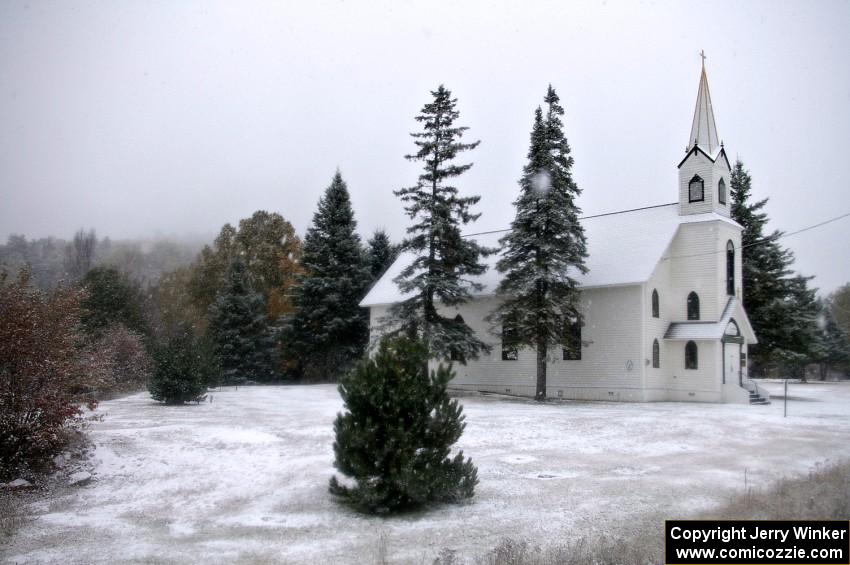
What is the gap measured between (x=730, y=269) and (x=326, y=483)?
26.8m

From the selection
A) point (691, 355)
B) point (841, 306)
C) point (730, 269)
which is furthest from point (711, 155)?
point (841, 306)

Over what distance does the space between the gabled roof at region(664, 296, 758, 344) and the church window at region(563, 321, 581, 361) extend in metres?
3.90

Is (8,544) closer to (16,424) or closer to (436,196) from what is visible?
(16,424)

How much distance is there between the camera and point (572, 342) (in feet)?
98.9

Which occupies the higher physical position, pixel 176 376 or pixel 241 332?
pixel 241 332

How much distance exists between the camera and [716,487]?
38.5ft

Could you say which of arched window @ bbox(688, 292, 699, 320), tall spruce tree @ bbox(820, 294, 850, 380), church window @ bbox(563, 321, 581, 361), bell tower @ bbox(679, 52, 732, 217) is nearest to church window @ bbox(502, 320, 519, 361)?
church window @ bbox(563, 321, 581, 361)

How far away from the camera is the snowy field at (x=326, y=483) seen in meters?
8.76

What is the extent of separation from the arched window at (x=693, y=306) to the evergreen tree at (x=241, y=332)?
27.6 metres

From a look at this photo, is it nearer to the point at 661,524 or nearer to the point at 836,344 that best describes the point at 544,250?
the point at 661,524

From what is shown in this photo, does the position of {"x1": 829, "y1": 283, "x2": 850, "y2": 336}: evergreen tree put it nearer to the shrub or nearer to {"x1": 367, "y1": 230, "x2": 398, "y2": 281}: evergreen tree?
{"x1": 367, "y1": 230, "x2": 398, "y2": 281}: evergreen tree

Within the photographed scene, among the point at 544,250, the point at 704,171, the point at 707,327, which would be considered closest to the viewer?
the point at 544,250

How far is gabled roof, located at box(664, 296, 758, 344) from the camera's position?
3070 centimetres

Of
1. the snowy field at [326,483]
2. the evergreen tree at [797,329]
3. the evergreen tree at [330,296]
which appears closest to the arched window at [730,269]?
the evergreen tree at [797,329]
